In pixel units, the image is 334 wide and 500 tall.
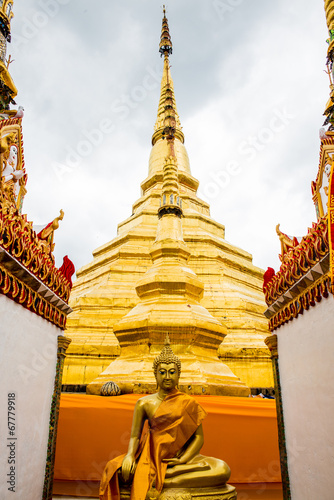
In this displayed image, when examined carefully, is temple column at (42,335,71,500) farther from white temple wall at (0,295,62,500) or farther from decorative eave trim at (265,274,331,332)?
decorative eave trim at (265,274,331,332)

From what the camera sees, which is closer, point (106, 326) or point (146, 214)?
point (106, 326)

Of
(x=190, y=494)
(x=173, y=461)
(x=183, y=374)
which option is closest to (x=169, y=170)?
(x=183, y=374)

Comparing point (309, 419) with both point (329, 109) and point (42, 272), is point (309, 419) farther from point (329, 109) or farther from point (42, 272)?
point (329, 109)

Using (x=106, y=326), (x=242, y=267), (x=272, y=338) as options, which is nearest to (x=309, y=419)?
(x=272, y=338)

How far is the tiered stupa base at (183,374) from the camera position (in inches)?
252

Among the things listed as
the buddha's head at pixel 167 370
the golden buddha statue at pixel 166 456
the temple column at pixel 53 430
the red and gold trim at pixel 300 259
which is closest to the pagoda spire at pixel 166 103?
the red and gold trim at pixel 300 259

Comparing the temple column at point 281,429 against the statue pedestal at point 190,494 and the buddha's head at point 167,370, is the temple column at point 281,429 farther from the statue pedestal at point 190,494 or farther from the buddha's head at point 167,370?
the buddha's head at point 167,370

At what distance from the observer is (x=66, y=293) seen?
4.36 meters

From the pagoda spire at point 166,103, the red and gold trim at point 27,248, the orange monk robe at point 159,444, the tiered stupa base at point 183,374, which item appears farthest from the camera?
the pagoda spire at point 166,103

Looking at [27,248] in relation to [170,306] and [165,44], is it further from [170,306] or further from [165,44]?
[165,44]

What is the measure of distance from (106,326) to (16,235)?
7042mm

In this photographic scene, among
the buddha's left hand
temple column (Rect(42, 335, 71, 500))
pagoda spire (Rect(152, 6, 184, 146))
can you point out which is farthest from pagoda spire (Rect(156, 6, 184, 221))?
the buddha's left hand

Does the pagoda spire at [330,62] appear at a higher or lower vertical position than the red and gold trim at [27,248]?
higher

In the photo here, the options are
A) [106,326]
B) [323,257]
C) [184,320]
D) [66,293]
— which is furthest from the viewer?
[106,326]
